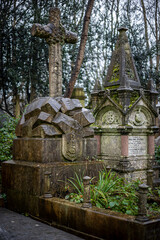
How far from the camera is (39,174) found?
4.61 metres

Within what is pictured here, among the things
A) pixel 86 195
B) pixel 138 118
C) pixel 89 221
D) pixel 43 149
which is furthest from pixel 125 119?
pixel 89 221

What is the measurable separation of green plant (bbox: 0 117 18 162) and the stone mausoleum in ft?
9.20

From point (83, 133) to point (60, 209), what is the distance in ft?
5.30

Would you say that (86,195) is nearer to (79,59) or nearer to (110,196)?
(110,196)

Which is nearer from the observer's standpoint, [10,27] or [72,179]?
[72,179]

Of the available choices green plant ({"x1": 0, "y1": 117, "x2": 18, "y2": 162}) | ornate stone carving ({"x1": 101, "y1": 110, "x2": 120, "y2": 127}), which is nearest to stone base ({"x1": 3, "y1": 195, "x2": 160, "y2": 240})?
green plant ({"x1": 0, "y1": 117, "x2": 18, "y2": 162})

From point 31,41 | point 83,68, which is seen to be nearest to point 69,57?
point 83,68

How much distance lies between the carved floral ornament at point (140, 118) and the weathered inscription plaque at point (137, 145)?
43 cm

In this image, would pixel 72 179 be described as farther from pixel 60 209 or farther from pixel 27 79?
pixel 27 79

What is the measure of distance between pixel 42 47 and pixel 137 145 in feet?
21.4

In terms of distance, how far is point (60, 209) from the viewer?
421cm

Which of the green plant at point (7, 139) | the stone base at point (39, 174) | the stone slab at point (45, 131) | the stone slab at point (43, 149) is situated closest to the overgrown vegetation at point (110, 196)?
the stone base at point (39, 174)

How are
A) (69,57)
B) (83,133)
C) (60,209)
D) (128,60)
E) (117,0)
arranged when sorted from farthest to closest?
(117,0)
(69,57)
(128,60)
(83,133)
(60,209)

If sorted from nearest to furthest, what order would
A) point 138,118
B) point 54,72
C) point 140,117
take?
1. point 54,72
2. point 138,118
3. point 140,117
